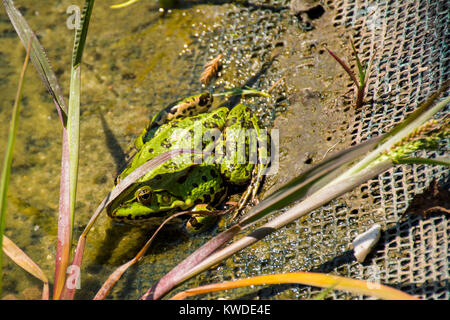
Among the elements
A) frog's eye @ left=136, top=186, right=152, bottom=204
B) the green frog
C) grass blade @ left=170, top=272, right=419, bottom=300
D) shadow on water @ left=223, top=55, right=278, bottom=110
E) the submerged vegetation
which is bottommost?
grass blade @ left=170, top=272, right=419, bottom=300

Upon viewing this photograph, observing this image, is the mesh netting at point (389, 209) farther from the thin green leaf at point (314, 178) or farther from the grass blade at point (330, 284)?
the thin green leaf at point (314, 178)

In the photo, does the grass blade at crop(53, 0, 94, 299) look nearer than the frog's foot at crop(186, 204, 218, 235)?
Yes

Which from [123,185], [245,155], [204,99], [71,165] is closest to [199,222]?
[245,155]

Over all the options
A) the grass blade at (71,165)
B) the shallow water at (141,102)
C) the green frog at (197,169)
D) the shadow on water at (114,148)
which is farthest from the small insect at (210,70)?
the grass blade at (71,165)

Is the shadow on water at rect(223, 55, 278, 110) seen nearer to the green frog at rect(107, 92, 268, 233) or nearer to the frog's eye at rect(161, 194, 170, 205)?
the green frog at rect(107, 92, 268, 233)

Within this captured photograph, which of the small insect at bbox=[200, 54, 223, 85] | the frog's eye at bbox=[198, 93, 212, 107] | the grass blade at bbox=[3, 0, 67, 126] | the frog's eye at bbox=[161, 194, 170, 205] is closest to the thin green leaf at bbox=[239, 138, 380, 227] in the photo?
the frog's eye at bbox=[161, 194, 170, 205]

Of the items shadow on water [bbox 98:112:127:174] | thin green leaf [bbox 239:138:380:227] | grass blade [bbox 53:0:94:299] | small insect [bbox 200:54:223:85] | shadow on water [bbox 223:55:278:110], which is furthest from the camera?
small insect [bbox 200:54:223:85]
